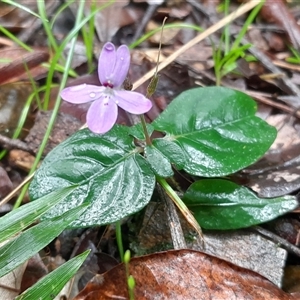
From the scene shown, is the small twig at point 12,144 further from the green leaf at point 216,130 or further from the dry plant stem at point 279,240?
the dry plant stem at point 279,240

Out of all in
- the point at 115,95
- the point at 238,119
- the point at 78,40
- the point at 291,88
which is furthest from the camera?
the point at 78,40

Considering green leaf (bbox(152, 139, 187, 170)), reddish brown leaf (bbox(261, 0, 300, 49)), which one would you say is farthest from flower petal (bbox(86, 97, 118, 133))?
reddish brown leaf (bbox(261, 0, 300, 49))

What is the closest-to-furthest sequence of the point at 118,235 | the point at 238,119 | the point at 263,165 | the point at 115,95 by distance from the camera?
1. the point at 115,95
2. the point at 118,235
3. the point at 238,119
4. the point at 263,165

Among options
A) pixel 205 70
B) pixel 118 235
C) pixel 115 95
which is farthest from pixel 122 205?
pixel 205 70

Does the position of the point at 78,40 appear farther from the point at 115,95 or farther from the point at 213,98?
the point at 115,95

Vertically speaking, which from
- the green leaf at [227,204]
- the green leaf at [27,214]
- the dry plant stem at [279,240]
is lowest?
the dry plant stem at [279,240]

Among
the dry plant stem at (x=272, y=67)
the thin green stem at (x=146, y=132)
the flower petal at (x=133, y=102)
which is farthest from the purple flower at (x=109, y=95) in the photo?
the dry plant stem at (x=272, y=67)

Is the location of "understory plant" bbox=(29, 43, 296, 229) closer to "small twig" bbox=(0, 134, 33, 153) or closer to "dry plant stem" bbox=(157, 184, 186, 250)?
"dry plant stem" bbox=(157, 184, 186, 250)
